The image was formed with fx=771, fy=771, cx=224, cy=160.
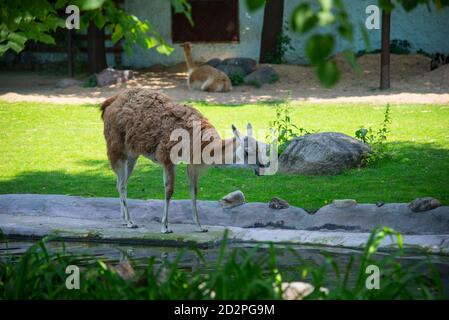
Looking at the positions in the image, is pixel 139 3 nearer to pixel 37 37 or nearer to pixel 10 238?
pixel 10 238

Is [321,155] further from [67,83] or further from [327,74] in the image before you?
[67,83]

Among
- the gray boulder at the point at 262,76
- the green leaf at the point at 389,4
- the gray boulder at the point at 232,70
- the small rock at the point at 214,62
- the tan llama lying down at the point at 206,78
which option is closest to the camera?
the green leaf at the point at 389,4

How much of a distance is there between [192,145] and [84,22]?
137 inches

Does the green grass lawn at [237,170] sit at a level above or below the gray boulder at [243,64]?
below

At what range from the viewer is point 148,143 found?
9250 millimetres

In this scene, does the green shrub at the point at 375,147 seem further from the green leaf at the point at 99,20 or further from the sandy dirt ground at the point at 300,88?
the green leaf at the point at 99,20

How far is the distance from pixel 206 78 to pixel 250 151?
40.9 feet

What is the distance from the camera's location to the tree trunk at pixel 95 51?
79.6 ft

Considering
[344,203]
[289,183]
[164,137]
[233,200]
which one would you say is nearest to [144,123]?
[164,137]

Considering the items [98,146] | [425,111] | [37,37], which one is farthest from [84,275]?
[425,111]

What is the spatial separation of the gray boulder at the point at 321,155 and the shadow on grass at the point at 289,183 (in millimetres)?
189

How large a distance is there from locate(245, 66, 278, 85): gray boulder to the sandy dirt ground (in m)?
0.28

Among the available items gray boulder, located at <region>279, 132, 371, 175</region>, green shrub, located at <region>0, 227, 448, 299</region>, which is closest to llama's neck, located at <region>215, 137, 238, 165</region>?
gray boulder, located at <region>279, 132, 371, 175</region>

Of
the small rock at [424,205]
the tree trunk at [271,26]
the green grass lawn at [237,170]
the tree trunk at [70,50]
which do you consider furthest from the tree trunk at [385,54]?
the small rock at [424,205]
